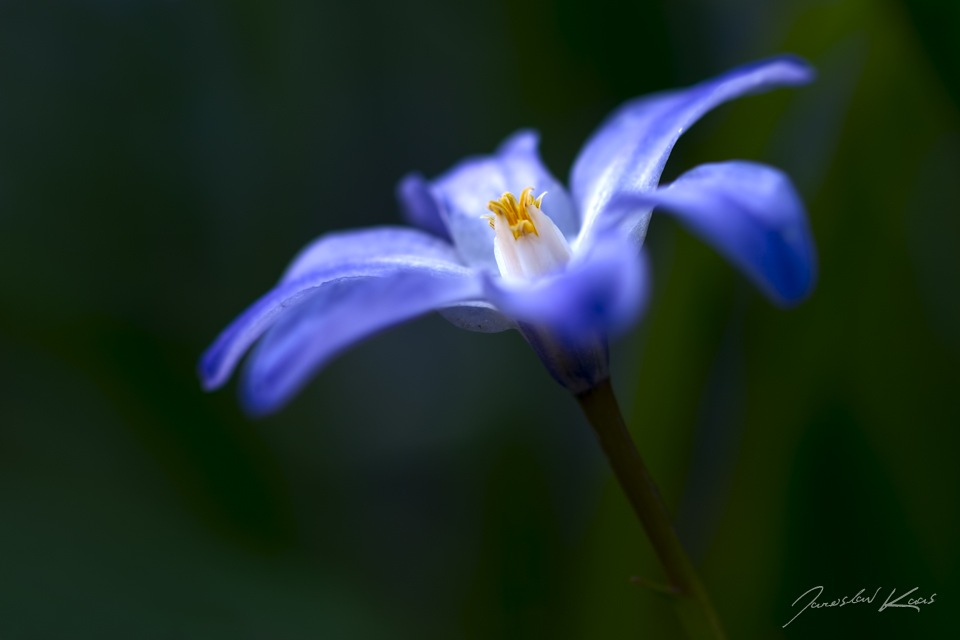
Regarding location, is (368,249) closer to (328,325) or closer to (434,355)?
(328,325)

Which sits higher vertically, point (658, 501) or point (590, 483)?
point (658, 501)

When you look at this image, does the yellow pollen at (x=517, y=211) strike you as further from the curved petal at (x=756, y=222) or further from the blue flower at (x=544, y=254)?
the curved petal at (x=756, y=222)

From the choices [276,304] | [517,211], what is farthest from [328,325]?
[517,211]

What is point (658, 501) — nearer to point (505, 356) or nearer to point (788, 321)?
point (788, 321)

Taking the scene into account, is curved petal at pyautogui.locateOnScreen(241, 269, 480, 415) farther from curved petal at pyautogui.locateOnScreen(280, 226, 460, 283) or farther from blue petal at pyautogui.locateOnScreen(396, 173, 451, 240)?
blue petal at pyautogui.locateOnScreen(396, 173, 451, 240)

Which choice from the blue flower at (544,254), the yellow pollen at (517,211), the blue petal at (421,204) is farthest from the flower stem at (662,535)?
the blue petal at (421,204)

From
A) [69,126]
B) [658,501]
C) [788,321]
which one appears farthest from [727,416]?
[69,126]
